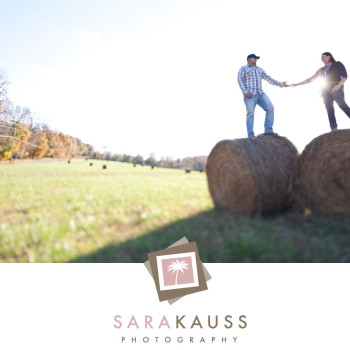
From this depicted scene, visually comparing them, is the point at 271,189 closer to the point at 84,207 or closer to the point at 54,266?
the point at 84,207

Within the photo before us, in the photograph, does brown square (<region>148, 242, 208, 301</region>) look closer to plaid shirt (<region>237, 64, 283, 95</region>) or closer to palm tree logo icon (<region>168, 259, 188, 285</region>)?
palm tree logo icon (<region>168, 259, 188, 285</region>)

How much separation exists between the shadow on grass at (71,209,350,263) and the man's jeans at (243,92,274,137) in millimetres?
3685

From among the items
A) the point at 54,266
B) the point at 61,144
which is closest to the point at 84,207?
the point at 54,266

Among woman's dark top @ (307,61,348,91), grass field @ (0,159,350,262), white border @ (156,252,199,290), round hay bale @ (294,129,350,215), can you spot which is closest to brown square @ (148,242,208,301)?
white border @ (156,252,199,290)

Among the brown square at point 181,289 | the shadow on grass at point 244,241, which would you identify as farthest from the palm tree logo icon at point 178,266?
the shadow on grass at point 244,241

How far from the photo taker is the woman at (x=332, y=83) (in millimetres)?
8766

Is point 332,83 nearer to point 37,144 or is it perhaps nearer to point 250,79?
point 250,79

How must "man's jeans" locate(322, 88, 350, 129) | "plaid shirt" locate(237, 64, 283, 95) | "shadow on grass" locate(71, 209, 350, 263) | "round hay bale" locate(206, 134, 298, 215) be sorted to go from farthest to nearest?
1. "man's jeans" locate(322, 88, 350, 129)
2. "plaid shirt" locate(237, 64, 283, 95)
3. "round hay bale" locate(206, 134, 298, 215)
4. "shadow on grass" locate(71, 209, 350, 263)

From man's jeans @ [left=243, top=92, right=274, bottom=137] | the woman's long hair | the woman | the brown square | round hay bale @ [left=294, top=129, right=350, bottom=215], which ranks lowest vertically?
→ the brown square

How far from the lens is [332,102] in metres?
9.16

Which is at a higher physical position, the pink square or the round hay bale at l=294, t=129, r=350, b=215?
the round hay bale at l=294, t=129, r=350, b=215

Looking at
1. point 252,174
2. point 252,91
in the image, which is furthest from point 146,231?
point 252,91

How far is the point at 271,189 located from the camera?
6.00m

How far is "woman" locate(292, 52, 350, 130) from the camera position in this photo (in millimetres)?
8766
